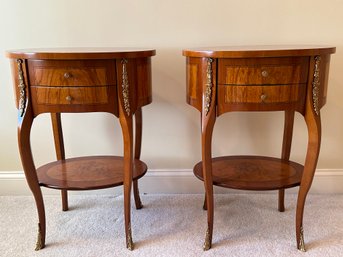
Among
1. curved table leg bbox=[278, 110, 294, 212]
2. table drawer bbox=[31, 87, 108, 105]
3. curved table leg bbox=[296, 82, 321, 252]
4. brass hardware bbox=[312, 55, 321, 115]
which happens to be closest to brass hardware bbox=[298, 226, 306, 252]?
curved table leg bbox=[296, 82, 321, 252]

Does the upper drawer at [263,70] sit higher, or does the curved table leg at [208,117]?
the upper drawer at [263,70]

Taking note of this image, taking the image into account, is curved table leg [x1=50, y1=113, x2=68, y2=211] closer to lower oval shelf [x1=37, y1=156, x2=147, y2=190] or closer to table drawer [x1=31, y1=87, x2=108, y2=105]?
lower oval shelf [x1=37, y1=156, x2=147, y2=190]

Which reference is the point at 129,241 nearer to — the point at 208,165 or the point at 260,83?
the point at 208,165

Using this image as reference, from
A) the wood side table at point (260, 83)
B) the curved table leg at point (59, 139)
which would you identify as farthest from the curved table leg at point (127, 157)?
the curved table leg at point (59, 139)

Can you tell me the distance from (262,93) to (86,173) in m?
0.95

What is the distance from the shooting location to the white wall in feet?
5.94

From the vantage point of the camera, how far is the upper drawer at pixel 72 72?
1.31 meters

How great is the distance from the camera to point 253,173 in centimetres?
167

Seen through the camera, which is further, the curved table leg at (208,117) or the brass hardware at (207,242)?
the brass hardware at (207,242)

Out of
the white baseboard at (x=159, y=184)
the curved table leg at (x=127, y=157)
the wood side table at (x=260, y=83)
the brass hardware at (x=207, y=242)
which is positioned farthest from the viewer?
the white baseboard at (x=159, y=184)

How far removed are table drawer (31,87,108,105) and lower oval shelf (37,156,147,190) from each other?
413 millimetres

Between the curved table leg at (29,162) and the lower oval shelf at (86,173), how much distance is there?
72 mm

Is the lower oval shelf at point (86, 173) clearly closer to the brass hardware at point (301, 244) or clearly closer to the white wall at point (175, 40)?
the white wall at point (175, 40)

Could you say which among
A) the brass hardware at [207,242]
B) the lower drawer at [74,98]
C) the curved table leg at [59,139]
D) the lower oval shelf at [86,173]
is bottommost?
the brass hardware at [207,242]
